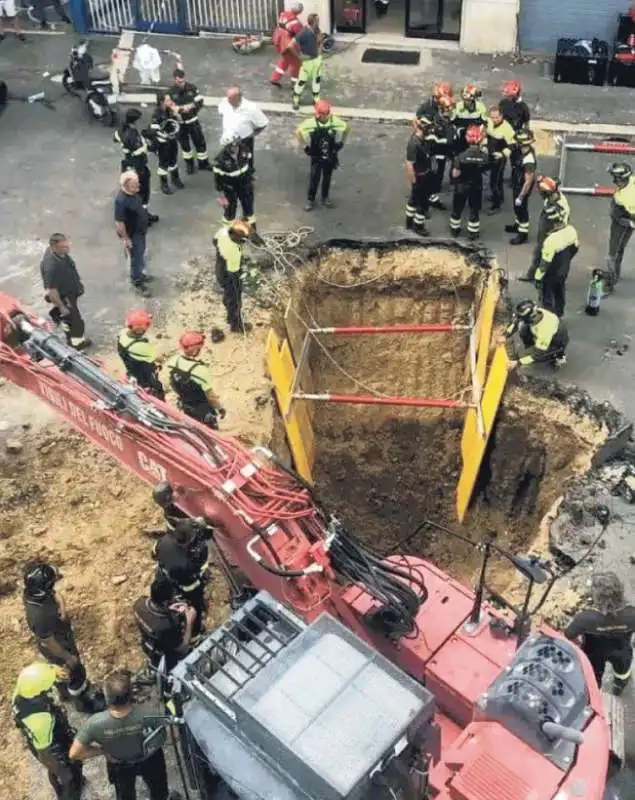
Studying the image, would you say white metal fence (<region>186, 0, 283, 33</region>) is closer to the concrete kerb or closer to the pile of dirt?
the concrete kerb

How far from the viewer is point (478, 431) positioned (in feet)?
43.3

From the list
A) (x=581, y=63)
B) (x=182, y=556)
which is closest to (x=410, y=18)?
(x=581, y=63)

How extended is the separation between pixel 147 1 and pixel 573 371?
12.4 meters

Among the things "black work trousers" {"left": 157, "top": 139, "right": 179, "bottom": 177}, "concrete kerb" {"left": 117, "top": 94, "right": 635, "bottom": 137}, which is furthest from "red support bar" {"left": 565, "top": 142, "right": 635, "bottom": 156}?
"black work trousers" {"left": 157, "top": 139, "right": 179, "bottom": 177}

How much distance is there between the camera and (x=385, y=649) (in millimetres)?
8219

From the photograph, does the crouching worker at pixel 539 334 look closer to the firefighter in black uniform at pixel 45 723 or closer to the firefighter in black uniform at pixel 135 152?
the firefighter in black uniform at pixel 135 152

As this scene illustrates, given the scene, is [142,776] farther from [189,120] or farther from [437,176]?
[189,120]

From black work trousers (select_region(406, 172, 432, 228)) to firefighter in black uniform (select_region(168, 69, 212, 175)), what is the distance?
3.65m

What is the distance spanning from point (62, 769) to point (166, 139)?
33.2 ft

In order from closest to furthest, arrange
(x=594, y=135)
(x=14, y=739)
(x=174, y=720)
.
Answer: (x=174, y=720)
(x=14, y=739)
(x=594, y=135)

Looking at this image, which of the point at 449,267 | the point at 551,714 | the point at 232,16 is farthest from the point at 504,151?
the point at 551,714

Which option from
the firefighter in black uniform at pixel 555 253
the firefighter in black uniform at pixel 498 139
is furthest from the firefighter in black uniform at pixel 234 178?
the firefighter in black uniform at pixel 555 253

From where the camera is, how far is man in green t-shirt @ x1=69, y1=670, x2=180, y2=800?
7.66m

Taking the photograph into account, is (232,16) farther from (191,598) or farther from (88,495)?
(191,598)
